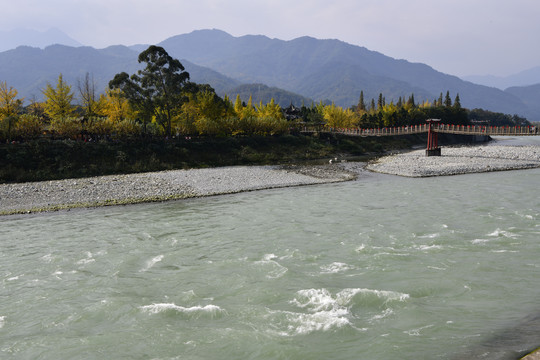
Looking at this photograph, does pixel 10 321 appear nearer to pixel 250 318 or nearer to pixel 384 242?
pixel 250 318

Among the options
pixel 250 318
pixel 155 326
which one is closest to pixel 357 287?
pixel 250 318

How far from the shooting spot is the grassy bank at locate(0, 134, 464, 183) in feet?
133

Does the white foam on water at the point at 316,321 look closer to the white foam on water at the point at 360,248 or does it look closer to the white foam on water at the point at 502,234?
the white foam on water at the point at 360,248

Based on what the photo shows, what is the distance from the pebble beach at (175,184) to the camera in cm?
2852

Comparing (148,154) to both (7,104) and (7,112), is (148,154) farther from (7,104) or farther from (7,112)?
(7,104)

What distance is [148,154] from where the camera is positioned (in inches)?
1986

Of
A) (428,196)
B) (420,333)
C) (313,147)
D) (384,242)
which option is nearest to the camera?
(420,333)

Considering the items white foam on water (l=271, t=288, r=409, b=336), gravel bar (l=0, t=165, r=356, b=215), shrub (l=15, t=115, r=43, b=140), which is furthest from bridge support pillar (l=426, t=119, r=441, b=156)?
shrub (l=15, t=115, r=43, b=140)

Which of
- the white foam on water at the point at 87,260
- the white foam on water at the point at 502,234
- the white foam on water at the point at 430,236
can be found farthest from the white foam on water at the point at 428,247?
the white foam on water at the point at 87,260

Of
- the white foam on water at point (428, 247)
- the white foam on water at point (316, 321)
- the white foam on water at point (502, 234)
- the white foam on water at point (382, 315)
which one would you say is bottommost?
the white foam on water at point (316, 321)

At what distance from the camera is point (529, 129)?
54312 millimetres

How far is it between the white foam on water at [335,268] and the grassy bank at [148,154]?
35.9 metres

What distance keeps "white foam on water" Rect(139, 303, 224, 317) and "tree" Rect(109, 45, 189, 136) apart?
49.0m

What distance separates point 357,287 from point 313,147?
60.9 meters
